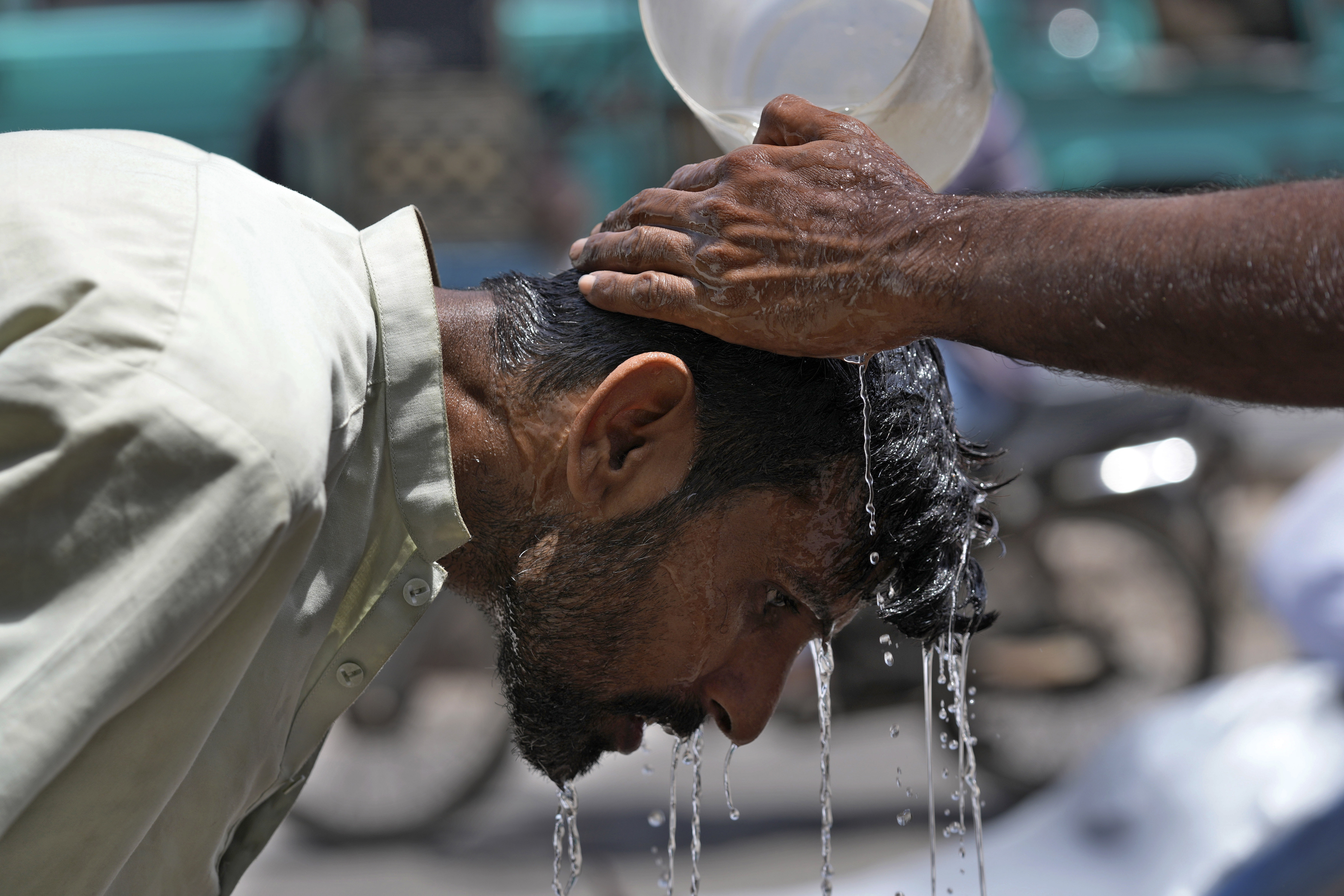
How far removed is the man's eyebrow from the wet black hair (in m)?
0.03

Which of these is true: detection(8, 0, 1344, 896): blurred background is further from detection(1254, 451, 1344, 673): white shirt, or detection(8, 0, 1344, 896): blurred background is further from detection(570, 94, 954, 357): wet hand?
detection(570, 94, 954, 357): wet hand

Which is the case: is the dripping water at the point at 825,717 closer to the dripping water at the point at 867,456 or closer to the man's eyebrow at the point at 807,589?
the man's eyebrow at the point at 807,589

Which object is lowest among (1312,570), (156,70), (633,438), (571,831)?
(571,831)

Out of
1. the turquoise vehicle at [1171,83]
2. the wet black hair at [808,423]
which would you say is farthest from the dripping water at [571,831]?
the turquoise vehicle at [1171,83]

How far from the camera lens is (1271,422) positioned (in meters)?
10.3

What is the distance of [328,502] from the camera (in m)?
1.47

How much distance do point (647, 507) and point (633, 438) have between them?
0.10m

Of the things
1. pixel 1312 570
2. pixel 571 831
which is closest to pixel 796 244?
pixel 571 831

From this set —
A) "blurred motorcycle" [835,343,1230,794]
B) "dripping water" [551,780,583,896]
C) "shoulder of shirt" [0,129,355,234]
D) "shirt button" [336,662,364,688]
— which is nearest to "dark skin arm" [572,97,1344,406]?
"shoulder of shirt" [0,129,355,234]

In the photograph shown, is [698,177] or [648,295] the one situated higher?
[698,177]

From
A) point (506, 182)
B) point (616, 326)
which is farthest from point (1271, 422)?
point (616, 326)

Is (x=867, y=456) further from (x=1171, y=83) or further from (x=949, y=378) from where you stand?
(x=1171, y=83)

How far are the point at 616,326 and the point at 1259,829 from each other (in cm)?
199

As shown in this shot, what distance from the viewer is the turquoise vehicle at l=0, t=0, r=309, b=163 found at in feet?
31.7
